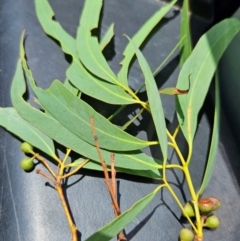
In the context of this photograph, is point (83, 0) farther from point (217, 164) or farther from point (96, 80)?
point (217, 164)

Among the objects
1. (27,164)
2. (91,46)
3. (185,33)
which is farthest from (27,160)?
(185,33)

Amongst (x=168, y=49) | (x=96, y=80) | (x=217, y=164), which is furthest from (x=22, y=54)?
(x=217, y=164)

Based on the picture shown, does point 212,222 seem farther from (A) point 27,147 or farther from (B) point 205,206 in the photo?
(A) point 27,147

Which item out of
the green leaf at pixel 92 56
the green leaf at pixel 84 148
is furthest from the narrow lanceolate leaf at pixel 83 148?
the green leaf at pixel 92 56

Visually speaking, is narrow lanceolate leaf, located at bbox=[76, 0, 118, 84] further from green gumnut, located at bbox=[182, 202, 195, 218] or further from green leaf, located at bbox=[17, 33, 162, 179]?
green gumnut, located at bbox=[182, 202, 195, 218]

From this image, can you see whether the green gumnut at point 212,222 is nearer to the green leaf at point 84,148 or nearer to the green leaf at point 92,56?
the green leaf at point 84,148

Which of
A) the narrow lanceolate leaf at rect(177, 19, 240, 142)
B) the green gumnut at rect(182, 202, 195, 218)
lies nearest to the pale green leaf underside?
the narrow lanceolate leaf at rect(177, 19, 240, 142)
